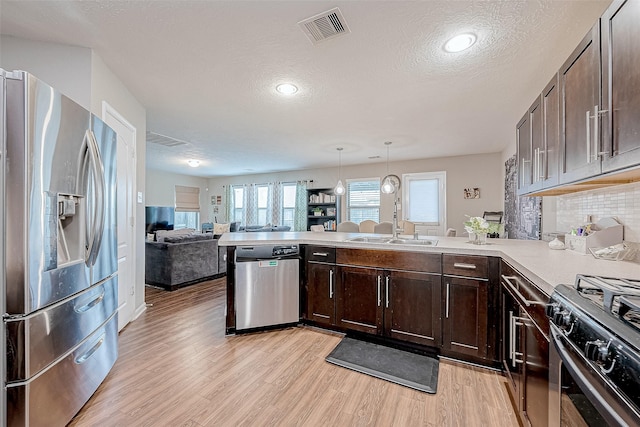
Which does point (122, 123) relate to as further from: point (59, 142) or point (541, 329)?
point (541, 329)

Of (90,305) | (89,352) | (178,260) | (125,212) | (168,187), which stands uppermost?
(168,187)

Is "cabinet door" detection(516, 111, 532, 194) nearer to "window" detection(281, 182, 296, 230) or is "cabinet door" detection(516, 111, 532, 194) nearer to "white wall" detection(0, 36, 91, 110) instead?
"white wall" detection(0, 36, 91, 110)

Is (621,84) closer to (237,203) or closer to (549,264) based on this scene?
(549,264)

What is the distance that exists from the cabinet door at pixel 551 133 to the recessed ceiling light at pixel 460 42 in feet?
1.96

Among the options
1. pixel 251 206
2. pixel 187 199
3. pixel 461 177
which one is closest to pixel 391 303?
pixel 461 177

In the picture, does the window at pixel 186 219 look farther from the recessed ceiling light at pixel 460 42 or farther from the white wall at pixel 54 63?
the recessed ceiling light at pixel 460 42

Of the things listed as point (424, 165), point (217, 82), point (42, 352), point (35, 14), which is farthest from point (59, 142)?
point (424, 165)

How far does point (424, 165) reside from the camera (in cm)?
622

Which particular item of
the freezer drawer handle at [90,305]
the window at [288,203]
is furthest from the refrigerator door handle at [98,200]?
the window at [288,203]

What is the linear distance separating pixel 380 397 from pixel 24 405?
1.77 meters

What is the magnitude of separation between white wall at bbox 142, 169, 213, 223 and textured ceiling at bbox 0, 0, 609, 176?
455 centimetres

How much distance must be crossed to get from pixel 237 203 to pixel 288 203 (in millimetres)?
1991

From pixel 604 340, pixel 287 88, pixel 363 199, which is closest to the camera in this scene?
pixel 604 340

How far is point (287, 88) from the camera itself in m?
2.70
